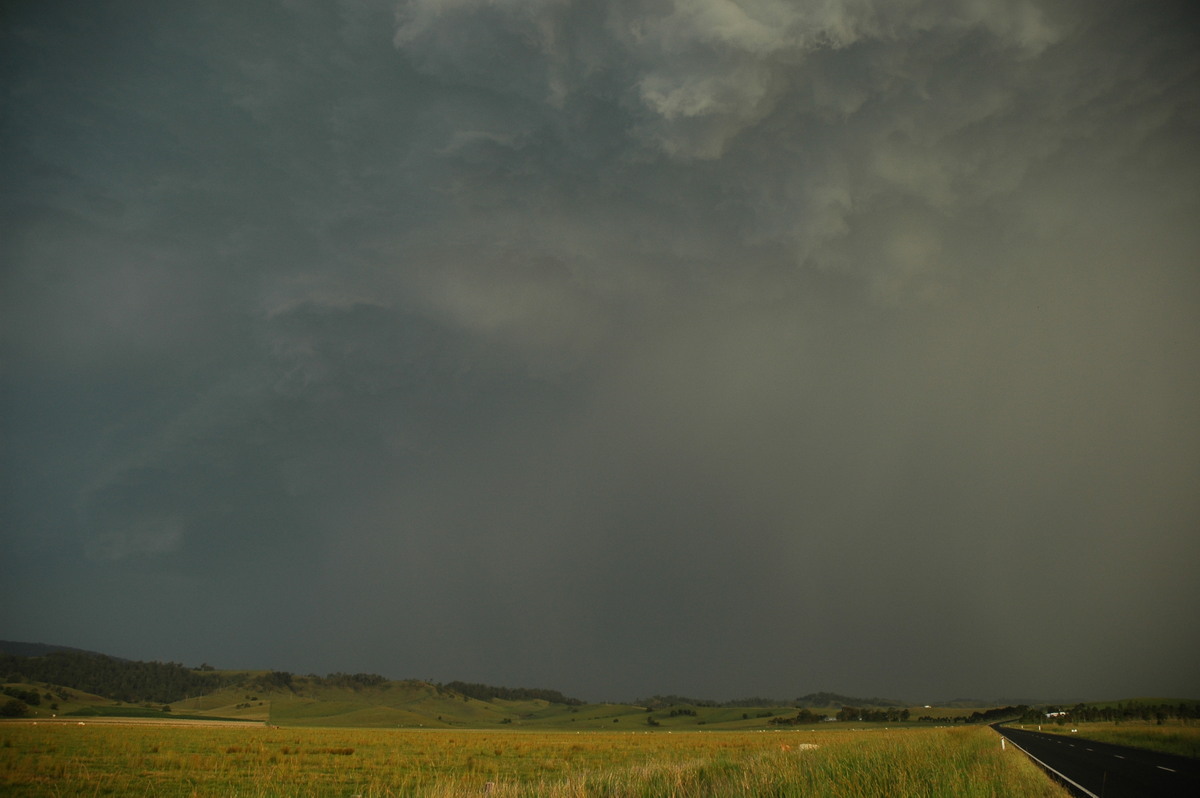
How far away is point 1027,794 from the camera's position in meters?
16.9

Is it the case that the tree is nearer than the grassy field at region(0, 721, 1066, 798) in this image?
No

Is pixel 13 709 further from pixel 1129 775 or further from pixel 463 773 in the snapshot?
pixel 1129 775

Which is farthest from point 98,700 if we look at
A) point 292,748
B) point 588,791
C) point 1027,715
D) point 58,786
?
point 1027,715

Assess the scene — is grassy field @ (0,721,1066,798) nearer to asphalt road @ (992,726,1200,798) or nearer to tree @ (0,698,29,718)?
asphalt road @ (992,726,1200,798)

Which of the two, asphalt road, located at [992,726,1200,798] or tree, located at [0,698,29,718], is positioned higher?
asphalt road, located at [992,726,1200,798]

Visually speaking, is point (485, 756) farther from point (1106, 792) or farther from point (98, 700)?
point (98, 700)

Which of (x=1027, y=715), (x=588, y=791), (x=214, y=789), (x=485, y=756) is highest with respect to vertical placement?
(x=588, y=791)

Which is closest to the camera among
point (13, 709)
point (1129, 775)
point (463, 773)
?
point (1129, 775)

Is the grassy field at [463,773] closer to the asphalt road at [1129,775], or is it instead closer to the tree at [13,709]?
the asphalt road at [1129,775]

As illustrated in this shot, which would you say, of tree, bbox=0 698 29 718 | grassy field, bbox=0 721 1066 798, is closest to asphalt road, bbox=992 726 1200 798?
grassy field, bbox=0 721 1066 798

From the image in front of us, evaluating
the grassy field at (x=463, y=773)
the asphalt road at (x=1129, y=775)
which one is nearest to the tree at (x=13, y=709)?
the grassy field at (x=463, y=773)

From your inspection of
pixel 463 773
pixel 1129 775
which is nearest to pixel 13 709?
pixel 463 773

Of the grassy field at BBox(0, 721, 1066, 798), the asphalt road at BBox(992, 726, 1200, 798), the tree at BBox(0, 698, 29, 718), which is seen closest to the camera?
the grassy field at BBox(0, 721, 1066, 798)

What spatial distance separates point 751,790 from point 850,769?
4.60 m
